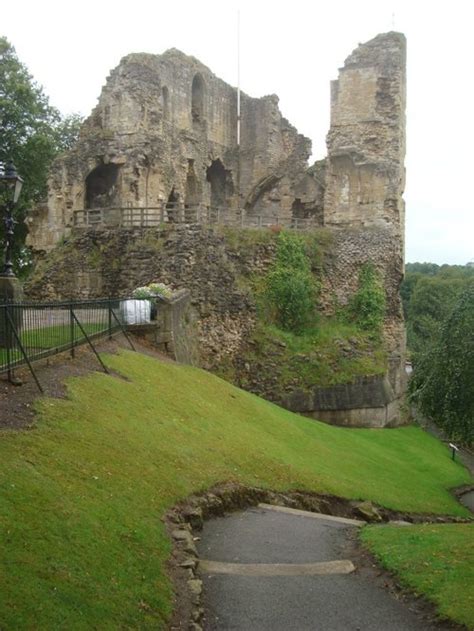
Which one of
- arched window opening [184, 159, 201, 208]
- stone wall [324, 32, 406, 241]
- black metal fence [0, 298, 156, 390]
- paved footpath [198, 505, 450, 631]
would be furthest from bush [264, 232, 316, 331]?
paved footpath [198, 505, 450, 631]

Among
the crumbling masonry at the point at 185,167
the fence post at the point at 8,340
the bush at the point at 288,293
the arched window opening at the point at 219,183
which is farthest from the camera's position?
the arched window opening at the point at 219,183

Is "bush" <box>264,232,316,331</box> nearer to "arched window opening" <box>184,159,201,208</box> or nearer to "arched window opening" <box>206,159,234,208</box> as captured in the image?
"arched window opening" <box>184,159,201,208</box>

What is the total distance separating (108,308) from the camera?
2000cm

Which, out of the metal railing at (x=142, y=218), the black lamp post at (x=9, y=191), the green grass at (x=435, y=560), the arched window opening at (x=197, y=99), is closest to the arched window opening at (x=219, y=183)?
the arched window opening at (x=197, y=99)

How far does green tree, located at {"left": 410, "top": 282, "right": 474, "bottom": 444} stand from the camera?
17.9 m

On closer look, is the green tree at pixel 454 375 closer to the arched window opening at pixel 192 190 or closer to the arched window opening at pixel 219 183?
the arched window opening at pixel 192 190

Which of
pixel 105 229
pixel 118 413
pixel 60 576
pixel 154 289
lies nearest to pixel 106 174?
pixel 105 229

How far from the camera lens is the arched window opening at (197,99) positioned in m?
39.8

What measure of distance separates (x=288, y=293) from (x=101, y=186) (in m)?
12.1

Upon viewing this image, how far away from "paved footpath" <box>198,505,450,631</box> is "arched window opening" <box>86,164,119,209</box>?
996 inches

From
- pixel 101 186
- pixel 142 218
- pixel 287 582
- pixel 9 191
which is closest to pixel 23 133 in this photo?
pixel 101 186

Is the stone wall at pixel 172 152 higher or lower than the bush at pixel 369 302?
higher

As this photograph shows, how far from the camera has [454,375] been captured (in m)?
18.0

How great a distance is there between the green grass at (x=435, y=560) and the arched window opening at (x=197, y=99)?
31.4m
